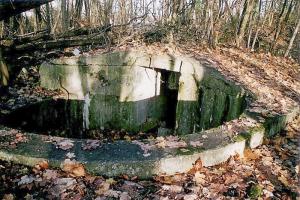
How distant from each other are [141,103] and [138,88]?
59 cm

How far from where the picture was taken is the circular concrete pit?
4.90 metres

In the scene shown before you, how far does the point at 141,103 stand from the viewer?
10594mm

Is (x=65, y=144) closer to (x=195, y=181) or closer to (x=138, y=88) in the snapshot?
(x=195, y=181)

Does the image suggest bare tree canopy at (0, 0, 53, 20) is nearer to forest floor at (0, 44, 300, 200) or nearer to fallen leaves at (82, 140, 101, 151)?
fallen leaves at (82, 140, 101, 151)

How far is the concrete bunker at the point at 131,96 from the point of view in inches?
318

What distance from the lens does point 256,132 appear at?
511cm

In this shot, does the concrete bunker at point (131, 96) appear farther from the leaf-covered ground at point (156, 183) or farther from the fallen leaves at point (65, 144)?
the fallen leaves at point (65, 144)

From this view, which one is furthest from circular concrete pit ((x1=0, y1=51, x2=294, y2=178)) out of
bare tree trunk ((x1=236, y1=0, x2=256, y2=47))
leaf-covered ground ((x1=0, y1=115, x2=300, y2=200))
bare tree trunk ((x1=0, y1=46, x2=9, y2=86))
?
bare tree trunk ((x1=236, y1=0, x2=256, y2=47))

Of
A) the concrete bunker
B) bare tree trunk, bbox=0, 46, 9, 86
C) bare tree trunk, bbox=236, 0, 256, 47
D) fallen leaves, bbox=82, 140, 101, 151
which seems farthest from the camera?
bare tree trunk, bbox=236, 0, 256, 47

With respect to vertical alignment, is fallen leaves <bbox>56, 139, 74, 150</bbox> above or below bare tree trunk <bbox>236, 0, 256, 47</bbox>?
below

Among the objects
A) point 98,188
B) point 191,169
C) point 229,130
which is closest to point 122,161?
point 98,188

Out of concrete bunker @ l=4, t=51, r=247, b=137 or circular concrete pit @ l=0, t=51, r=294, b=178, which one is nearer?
circular concrete pit @ l=0, t=51, r=294, b=178

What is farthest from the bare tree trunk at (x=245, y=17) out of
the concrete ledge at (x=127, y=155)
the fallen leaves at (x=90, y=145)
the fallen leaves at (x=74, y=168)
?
the fallen leaves at (x=74, y=168)

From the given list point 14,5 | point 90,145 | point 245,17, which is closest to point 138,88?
point 245,17
